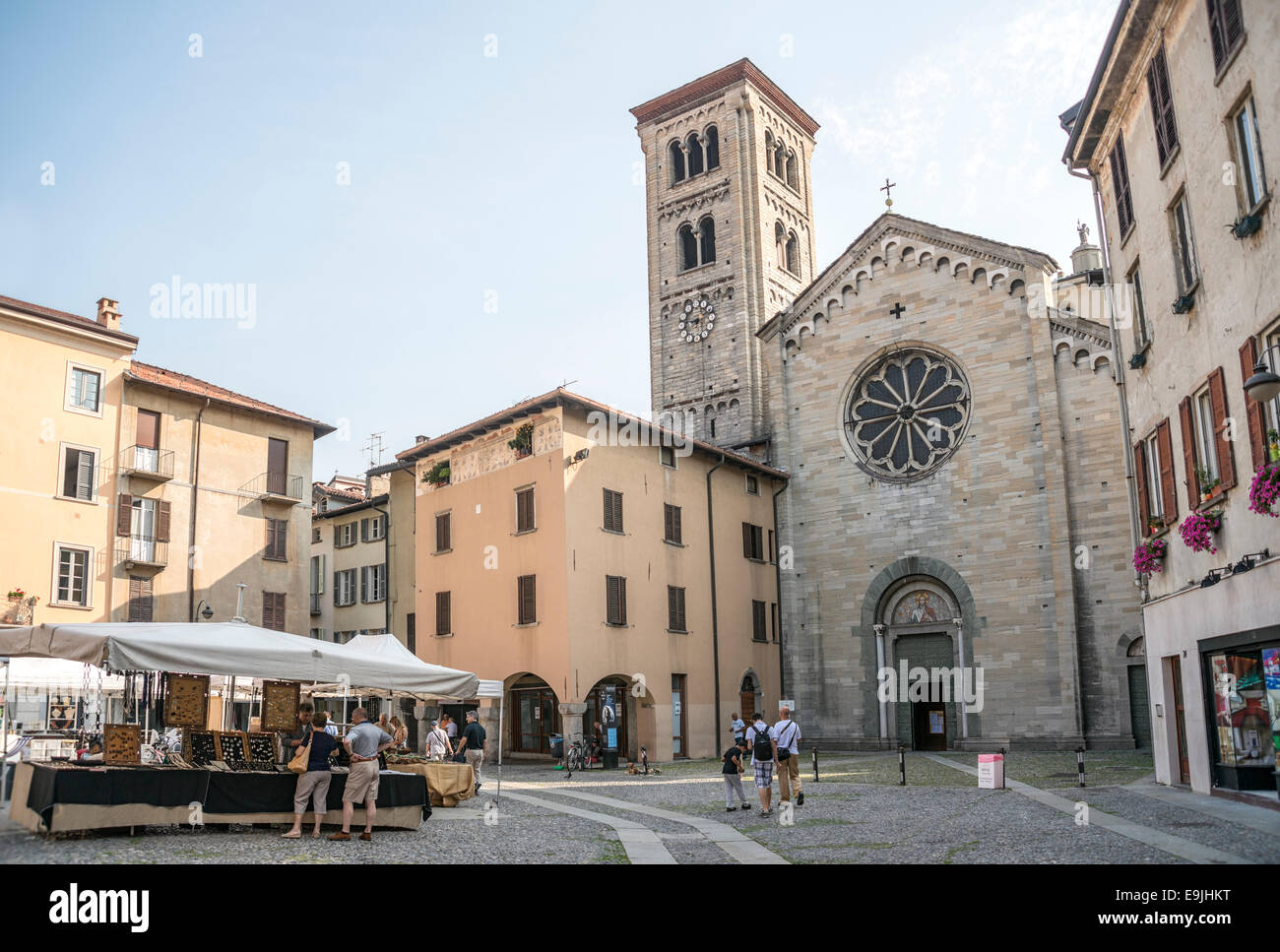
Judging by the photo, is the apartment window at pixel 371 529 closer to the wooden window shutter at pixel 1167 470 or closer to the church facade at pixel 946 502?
the church facade at pixel 946 502

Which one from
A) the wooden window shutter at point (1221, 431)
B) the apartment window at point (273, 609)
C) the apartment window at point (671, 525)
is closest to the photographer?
the wooden window shutter at point (1221, 431)

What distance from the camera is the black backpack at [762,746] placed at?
16625 millimetres

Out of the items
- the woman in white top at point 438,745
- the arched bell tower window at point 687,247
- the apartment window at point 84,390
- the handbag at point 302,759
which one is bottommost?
the woman in white top at point 438,745

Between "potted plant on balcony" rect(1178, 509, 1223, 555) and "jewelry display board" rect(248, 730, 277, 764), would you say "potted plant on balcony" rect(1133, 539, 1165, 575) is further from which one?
"jewelry display board" rect(248, 730, 277, 764)

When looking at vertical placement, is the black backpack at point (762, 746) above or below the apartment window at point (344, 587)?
below

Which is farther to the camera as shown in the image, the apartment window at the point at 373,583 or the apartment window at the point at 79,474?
the apartment window at the point at 373,583

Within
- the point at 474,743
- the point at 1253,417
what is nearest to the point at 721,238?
the point at 474,743

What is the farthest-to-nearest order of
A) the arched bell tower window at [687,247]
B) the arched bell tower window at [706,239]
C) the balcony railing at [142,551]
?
the arched bell tower window at [687,247] → the arched bell tower window at [706,239] → the balcony railing at [142,551]

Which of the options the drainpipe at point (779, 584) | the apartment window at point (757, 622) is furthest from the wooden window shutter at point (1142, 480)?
the drainpipe at point (779, 584)

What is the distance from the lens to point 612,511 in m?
30.3

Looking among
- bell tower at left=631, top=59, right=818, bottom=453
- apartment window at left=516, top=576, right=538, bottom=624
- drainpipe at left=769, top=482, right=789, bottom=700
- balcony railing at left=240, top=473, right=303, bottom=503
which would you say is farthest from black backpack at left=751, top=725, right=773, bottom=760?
bell tower at left=631, top=59, right=818, bottom=453

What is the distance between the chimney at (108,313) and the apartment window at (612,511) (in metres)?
14.9

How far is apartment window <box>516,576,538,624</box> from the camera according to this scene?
29328mm

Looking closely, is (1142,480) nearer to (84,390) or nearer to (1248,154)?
(1248,154)
